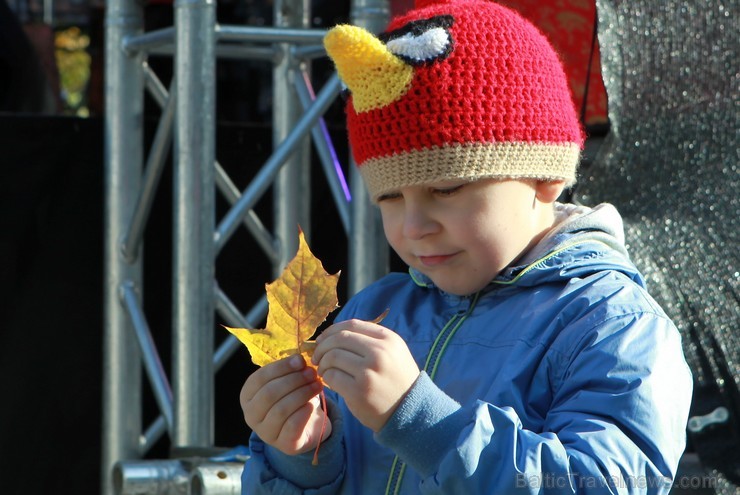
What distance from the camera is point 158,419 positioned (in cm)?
288

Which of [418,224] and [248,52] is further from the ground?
[248,52]

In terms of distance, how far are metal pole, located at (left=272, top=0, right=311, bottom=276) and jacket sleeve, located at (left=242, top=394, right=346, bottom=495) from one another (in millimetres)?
1571

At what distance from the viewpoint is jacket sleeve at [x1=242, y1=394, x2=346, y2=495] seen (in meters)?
1.43

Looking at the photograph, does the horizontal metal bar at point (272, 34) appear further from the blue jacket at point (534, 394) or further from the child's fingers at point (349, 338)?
the child's fingers at point (349, 338)

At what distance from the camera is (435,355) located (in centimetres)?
142

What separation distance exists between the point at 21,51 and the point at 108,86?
4.24 ft

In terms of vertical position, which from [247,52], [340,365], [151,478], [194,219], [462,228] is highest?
[247,52]

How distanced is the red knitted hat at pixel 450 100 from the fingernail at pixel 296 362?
0.27 metres

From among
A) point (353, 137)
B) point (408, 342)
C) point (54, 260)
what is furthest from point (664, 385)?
point (54, 260)

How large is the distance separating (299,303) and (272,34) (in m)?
1.50

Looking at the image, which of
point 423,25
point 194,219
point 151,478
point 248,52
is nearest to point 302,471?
point 423,25

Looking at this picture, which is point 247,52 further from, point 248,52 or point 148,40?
point 148,40

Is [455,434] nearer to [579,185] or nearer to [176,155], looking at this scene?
[579,185]

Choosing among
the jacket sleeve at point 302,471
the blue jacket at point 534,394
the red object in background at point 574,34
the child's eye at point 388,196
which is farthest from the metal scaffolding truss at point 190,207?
the child's eye at point 388,196
